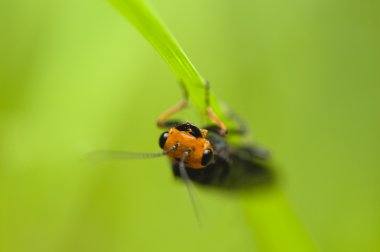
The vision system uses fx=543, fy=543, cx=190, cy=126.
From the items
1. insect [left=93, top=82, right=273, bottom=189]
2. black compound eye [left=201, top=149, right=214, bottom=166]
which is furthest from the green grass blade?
black compound eye [left=201, top=149, right=214, bottom=166]

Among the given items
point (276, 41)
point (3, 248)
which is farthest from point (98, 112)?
point (276, 41)

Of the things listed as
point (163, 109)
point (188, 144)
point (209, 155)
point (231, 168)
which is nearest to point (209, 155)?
point (209, 155)

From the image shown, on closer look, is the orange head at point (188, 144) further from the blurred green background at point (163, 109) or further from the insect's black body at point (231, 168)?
the blurred green background at point (163, 109)

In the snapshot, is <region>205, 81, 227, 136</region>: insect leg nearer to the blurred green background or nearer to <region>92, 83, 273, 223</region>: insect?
<region>92, 83, 273, 223</region>: insect

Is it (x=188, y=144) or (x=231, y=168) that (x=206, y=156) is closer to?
(x=188, y=144)

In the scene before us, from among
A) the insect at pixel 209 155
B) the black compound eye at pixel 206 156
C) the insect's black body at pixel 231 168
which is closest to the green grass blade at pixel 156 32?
the insect at pixel 209 155
